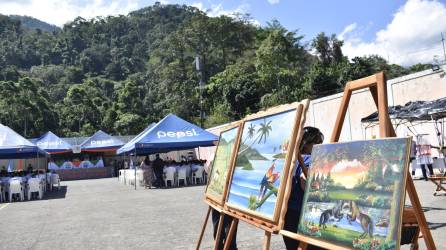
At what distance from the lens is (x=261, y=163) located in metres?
4.64

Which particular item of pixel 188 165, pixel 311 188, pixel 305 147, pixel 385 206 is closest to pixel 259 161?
pixel 305 147

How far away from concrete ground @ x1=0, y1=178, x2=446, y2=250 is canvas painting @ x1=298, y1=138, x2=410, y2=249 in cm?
336

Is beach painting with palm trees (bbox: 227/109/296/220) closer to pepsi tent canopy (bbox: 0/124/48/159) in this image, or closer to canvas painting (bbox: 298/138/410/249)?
canvas painting (bbox: 298/138/410/249)

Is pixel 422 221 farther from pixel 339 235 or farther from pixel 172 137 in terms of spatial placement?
pixel 172 137

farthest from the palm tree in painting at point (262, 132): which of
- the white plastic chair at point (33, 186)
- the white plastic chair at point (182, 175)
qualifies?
the white plastic chair at point (182, 175)

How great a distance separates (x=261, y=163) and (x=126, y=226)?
5789mm

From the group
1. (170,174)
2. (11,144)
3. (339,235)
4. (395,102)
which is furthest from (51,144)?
→ (339,235)

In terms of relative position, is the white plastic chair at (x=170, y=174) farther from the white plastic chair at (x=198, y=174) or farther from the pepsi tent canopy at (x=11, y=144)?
the pepsi tent canopy at (x=11, y=144)

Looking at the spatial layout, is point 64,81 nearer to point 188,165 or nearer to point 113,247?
point 188,165

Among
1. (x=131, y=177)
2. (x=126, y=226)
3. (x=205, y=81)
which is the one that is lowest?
(x=126, y=226)

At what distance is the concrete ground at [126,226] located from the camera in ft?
24.6

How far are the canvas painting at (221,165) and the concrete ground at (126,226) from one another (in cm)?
125

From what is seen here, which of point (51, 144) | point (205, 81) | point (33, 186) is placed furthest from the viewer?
point (205, 81)

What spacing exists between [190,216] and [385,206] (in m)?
7.99
